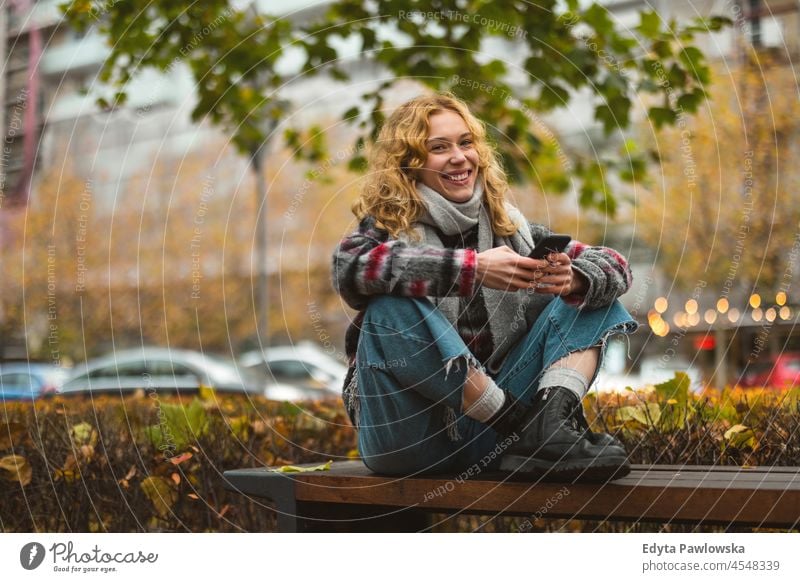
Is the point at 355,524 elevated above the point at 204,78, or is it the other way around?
the point at 204,78

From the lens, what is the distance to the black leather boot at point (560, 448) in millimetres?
2070

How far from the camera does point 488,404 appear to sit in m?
2.34

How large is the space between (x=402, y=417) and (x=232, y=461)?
121 centimetres

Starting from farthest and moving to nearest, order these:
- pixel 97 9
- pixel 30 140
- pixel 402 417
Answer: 1. pixel 30 140
2. pixel 97 9
3. pixel 402 417

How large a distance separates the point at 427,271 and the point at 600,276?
409mm

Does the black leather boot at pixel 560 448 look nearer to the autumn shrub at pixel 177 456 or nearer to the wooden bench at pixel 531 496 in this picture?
the wooden bench at pixel 531 496

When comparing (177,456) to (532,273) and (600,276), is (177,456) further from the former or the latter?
(600,276)

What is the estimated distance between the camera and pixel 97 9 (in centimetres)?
506

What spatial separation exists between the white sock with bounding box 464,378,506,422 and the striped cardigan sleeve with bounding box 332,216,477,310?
0.24 metres

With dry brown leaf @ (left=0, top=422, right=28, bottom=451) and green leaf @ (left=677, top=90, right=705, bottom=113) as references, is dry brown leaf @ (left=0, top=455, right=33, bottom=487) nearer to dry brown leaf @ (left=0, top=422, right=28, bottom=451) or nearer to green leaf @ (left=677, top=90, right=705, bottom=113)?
dry brown leaf @ (left=0, top=422, right=28, bottom=451)

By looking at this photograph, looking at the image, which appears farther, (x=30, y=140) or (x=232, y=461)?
(x=30, y=140)

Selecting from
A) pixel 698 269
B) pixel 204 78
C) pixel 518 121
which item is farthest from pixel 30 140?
pixel 698 269

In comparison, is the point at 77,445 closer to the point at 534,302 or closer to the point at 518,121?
the point at 534,302

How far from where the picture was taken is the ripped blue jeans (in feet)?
7.38
